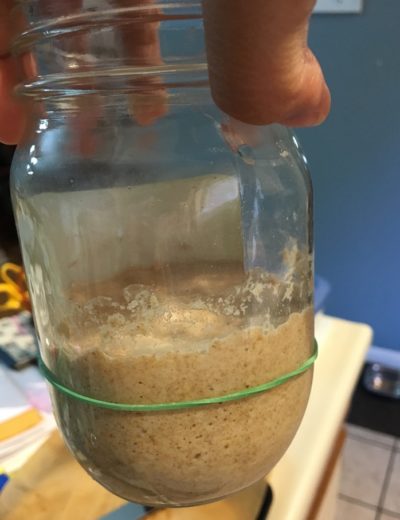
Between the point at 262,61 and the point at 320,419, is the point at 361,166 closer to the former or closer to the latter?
the point at 320,419

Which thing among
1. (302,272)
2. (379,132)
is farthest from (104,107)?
(379,132)

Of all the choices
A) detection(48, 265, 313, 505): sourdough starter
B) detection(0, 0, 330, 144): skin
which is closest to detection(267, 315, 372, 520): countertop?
detection(48, 265, 313, 505): sourdough starter

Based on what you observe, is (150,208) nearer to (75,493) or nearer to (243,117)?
(243,117)

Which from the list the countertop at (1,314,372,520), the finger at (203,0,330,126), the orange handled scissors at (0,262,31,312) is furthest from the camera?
the orange handled scissors at (0,262,31,312)

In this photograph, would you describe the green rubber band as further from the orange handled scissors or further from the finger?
A: the orange handled scissors

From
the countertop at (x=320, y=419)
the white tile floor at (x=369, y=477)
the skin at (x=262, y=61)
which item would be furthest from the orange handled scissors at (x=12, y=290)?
the white tile floor at (x=369, y=477)

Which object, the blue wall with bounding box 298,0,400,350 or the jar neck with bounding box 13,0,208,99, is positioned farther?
the blue wall with bounding box 298,0,400,350

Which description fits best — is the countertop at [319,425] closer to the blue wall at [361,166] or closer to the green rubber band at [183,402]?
the green rubber band at [183,402]

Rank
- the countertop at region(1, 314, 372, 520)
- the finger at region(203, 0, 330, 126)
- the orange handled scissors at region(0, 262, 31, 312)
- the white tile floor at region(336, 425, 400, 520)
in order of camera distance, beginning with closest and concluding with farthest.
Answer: the finger at region(203, 0, 330, 126) < the countertop at region(1, 314, 372, 520) < the orange handled scissors at region(0, 262, 31, 312) < the white tile floor at region(336, 425, 400, 520)
